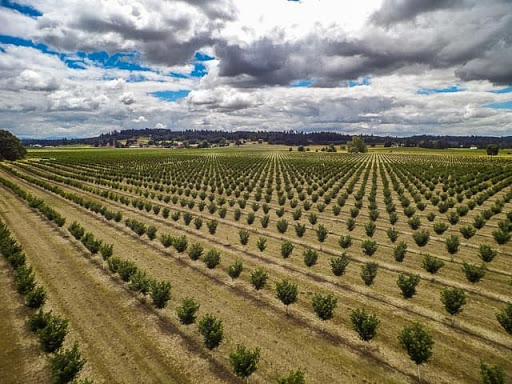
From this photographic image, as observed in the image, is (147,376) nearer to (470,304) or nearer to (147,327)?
(147,327)

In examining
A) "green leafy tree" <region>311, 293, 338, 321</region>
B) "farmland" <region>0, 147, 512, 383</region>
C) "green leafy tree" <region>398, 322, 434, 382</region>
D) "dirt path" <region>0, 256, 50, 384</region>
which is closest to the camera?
"green leafy tree" <region>398, 322, 434, 382</region>

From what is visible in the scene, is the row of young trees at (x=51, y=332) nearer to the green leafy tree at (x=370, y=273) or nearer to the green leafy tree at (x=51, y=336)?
the green leafy tree at (x=51, y=336)

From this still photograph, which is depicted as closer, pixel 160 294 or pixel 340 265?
pixel 160 294

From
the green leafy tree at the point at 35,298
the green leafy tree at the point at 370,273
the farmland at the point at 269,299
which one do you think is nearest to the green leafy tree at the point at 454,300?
the farmland at the point at 269,299

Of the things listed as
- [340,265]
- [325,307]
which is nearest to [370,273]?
[340,265]

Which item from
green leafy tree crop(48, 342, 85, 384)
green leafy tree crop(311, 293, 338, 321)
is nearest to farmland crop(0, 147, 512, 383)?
green leafy tree crop(311, 293, 338, 321)

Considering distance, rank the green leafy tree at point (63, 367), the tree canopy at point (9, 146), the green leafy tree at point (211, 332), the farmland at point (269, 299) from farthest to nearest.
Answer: the tree canopy at point (9, 146), the farmland at point (269, 299), the green leafy tree at point (211, 332), the green leafy tree at point (63, 367)

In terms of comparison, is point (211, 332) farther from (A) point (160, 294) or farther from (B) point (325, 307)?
(B) point (325, 307)

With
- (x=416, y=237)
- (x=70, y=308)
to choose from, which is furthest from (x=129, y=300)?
(x=416, y=237)

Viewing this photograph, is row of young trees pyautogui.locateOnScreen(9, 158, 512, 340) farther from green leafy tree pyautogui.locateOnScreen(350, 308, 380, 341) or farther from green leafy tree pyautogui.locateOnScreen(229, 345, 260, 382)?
green leafy tree pyautogui.locateOnScreen(229, 345, 260, 382)
